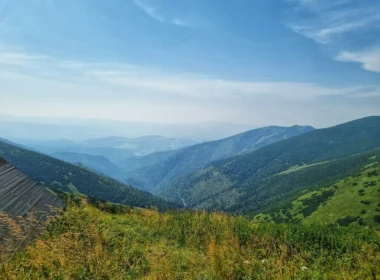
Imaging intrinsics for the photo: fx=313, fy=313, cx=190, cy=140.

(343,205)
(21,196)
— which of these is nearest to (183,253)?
(21,196)

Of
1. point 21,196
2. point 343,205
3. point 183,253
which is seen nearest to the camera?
point 183,253

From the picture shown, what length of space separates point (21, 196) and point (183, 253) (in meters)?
12.3

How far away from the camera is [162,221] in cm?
2600

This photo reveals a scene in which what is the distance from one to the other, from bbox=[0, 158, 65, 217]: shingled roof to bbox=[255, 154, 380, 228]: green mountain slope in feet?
275

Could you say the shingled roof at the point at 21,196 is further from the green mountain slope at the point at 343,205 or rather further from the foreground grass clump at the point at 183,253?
the green mountain slope at the point at 343,205

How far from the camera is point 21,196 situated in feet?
69.6

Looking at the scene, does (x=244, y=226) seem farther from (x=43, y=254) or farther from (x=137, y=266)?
(x=43, y=254)

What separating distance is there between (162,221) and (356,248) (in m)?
14.2

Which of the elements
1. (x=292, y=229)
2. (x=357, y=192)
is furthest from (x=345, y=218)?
(x=292, y=229)

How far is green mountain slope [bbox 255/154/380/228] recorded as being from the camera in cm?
11453

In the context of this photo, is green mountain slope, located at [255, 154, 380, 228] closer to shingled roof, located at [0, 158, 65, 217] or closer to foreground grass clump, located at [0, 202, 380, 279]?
foreground grass clump, located at [0, 202, 380, 279]

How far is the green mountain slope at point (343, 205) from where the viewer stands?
376 feet

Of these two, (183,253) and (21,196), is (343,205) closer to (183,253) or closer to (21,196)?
(183,253)

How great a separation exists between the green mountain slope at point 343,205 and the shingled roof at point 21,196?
275 ft
